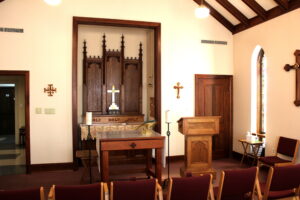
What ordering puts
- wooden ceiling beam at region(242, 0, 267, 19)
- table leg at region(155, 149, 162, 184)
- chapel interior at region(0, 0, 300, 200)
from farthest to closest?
wooden ceiling beam at region(242, 0, 267, 19), chapel interior at region(0, 0, 300, 200), table leg at region(155, 149, 162, 184)

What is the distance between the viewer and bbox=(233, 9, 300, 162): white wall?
4688mm

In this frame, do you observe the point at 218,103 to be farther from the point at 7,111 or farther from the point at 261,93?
the point at 7,111

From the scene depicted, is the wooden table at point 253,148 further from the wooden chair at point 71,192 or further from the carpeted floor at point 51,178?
the wooden chair at point 71,192

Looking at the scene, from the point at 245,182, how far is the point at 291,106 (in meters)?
2.70

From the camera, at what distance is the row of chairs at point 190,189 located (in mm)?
2203

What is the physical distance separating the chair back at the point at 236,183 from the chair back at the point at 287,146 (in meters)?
2.26

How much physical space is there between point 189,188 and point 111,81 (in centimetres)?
484

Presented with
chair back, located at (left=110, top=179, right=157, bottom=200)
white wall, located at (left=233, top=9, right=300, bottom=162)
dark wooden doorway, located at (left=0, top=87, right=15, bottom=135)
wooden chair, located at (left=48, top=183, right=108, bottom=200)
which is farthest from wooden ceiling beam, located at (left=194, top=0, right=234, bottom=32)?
dark wooden doorway, located at (left=0, top=87, right=15, bottom=135)

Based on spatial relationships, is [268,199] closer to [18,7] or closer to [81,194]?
[81,194]

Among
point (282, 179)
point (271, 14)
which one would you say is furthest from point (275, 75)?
point (282, 179)

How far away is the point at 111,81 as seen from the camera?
688cm

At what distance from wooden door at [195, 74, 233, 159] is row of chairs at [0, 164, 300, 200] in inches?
133

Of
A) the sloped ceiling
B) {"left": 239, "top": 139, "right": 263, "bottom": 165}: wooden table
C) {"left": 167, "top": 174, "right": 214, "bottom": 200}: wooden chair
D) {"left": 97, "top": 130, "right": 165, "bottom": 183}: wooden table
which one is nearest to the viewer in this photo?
{"left": 167, "top": 174, "right": 214, "bottom": 200}: wooden chair

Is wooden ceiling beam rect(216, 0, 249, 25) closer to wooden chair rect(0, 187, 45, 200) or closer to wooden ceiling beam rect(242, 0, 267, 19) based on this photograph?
wooden ceiling beam rect(242, 0, 267, 19)
